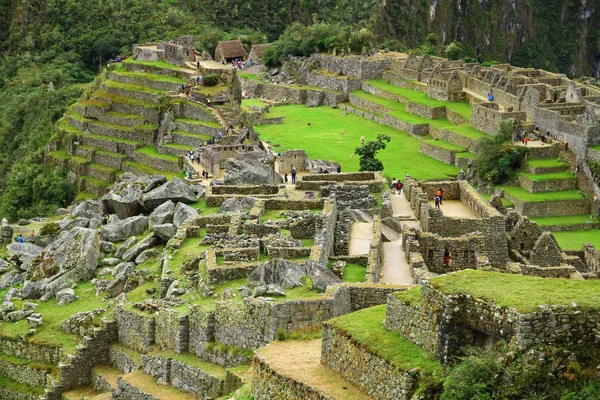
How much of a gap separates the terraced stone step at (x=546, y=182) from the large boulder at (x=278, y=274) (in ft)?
186

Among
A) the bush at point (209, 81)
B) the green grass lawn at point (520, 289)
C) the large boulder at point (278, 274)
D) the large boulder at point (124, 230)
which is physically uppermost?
the green grass lawn at point (520, 289)

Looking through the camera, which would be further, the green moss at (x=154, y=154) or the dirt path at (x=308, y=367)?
the green moss at (x=154, y=154)

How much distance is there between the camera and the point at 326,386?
1864cm

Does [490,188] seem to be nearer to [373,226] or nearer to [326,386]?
[373,226]

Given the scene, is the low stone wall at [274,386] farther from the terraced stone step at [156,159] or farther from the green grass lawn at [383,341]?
the terraced stone step at [156,159]

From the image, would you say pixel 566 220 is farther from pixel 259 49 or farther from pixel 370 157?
pixel 259 49

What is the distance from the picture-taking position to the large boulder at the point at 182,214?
1441 inches

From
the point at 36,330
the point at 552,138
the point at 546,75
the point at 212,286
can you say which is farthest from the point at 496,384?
the point at 546,75

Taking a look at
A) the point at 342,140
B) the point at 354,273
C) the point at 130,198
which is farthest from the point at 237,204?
the point at 342,140

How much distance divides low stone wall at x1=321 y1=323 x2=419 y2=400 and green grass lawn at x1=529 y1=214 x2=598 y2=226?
57.4 m

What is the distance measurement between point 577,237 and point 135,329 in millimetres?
47208

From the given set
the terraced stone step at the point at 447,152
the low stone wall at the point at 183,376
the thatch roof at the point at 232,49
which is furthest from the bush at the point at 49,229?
the thatch roof at the point at 232,49

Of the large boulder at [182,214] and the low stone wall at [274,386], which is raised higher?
the low stone wall at [274,386]

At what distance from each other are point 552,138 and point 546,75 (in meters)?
22.9
